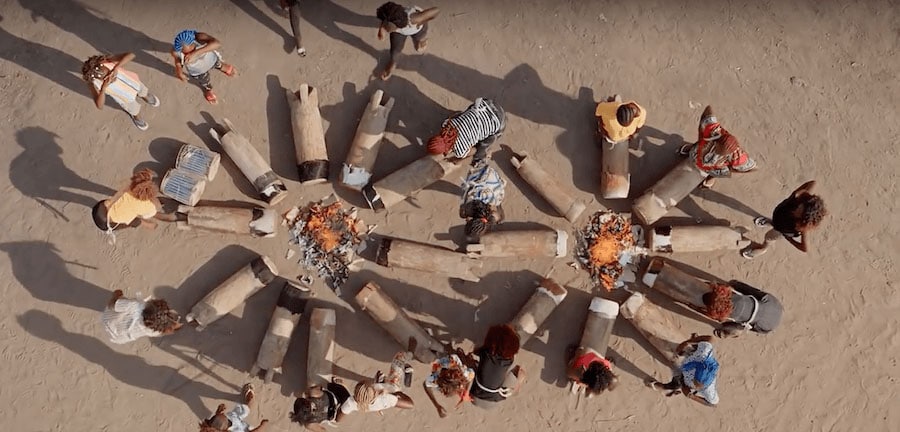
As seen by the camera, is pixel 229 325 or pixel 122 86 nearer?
pixel 122 86

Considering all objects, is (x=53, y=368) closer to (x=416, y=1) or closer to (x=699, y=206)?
(x=416, y=1)

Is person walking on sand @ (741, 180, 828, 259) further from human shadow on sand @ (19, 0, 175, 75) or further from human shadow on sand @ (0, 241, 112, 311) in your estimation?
→ human shadow on sand @ (0, 241, 112, 311)

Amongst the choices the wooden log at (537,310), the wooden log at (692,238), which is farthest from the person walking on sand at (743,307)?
the wooden log at (537,310)

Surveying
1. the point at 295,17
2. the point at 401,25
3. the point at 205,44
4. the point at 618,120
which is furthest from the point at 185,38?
the point at 618,120

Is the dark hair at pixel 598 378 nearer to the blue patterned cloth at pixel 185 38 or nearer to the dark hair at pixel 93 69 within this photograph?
the blue patterned cloth at pixel 185 38

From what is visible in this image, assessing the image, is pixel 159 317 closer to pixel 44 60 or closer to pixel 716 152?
pixel 44 60

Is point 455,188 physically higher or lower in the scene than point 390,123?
lower

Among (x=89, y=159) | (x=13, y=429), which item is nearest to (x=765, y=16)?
(x=89, y=159)
